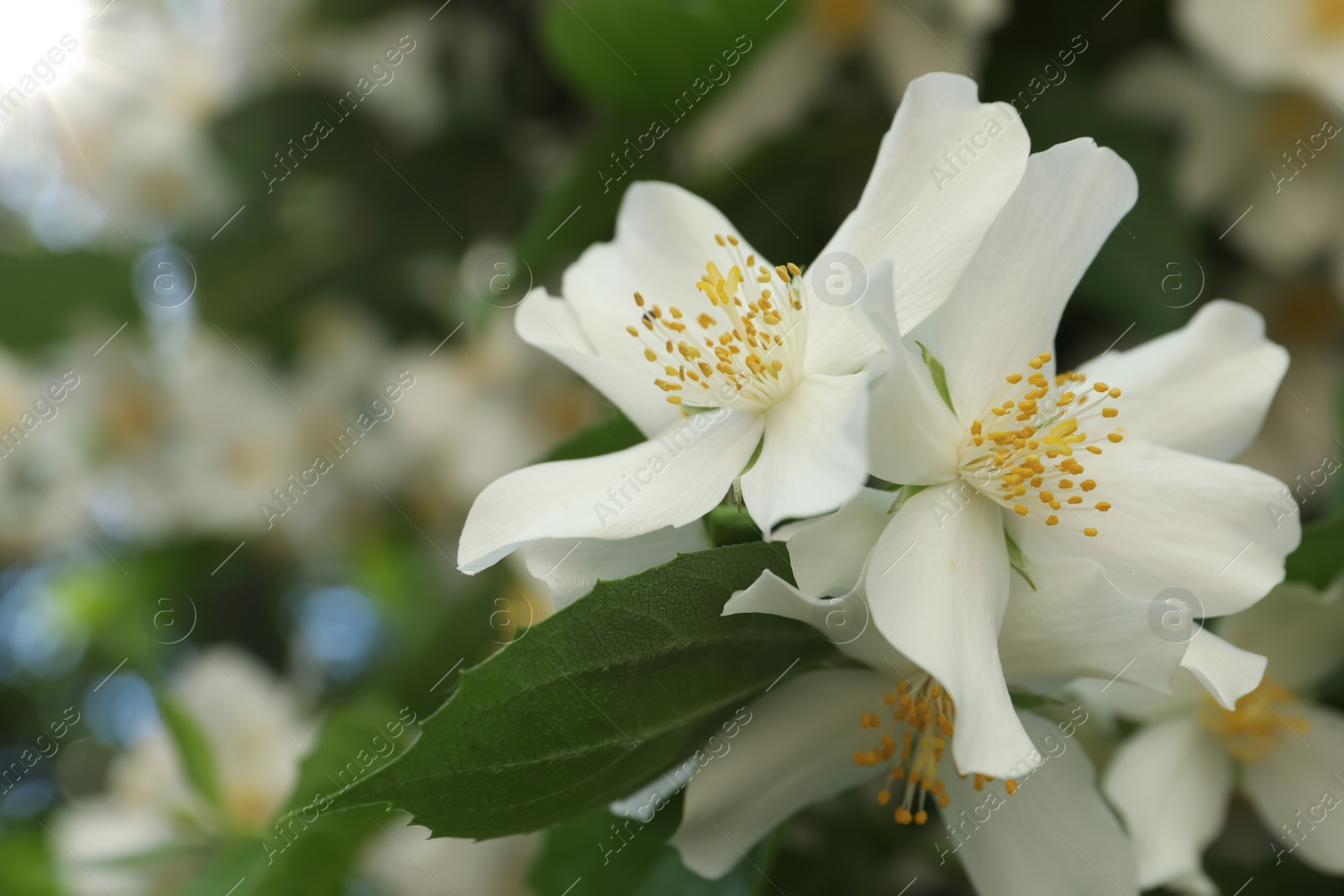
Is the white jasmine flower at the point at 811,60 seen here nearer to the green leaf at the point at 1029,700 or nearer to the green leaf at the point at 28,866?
the green leaf at the point at 1029,700

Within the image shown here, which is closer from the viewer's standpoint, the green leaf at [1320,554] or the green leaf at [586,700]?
the green leaf at [586,700]

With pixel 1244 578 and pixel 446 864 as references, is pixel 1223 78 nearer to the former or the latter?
pixel 1244 578

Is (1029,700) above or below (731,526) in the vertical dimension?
below

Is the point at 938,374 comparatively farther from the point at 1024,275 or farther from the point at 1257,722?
the point at 1257,722

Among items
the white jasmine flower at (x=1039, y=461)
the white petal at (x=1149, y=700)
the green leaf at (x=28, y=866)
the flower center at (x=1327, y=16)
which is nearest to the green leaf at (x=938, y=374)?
the white jasmine flower at (x=1039, y=461)

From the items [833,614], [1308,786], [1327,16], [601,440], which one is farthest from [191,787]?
[1327,16]

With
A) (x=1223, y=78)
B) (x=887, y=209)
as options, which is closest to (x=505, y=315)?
(x=1223, y=78)

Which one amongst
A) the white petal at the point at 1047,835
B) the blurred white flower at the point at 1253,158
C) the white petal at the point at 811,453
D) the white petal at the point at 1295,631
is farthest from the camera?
the blurred white flower at the point at 1253,158
